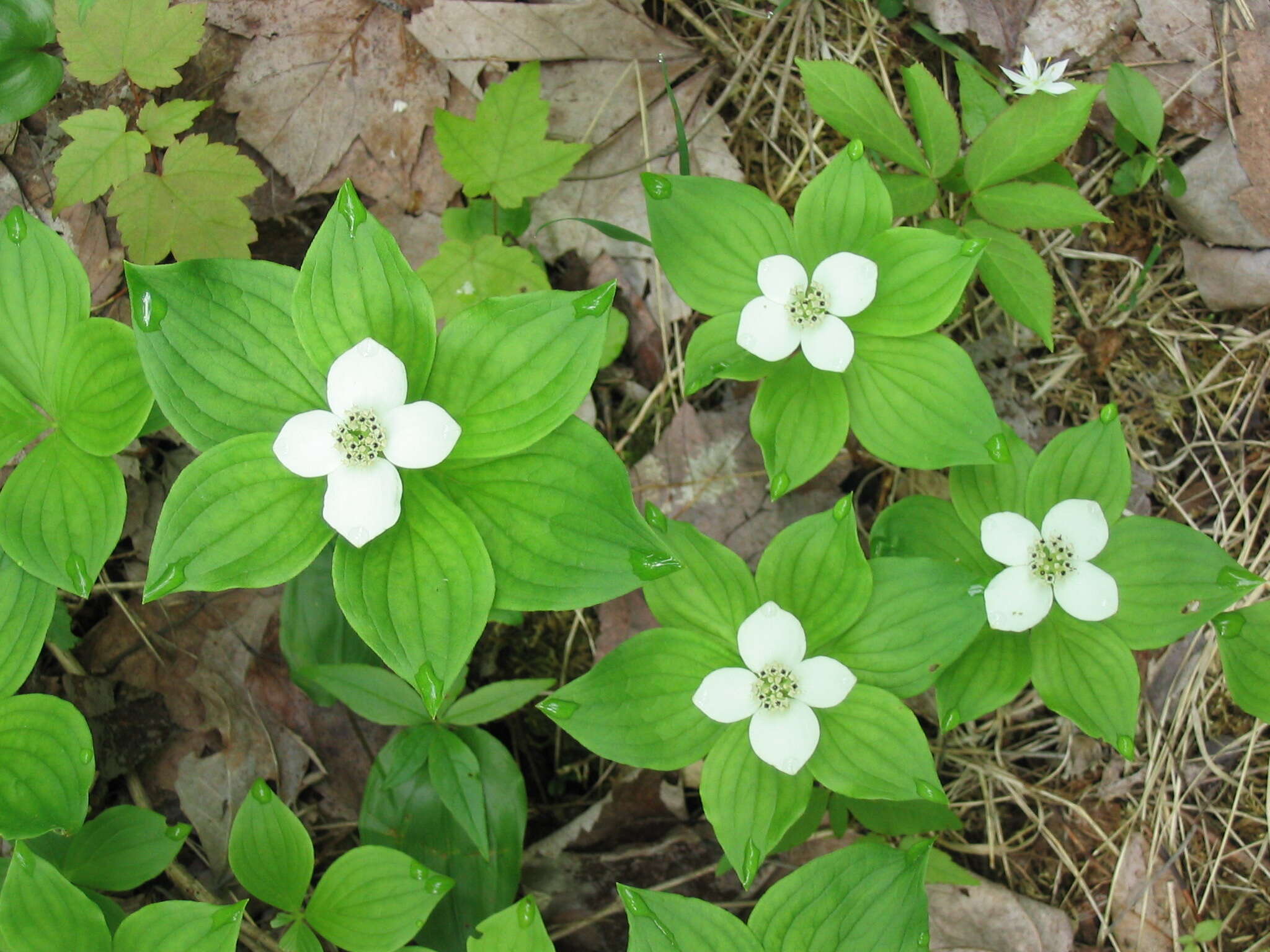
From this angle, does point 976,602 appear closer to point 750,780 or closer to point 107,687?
point 750,780

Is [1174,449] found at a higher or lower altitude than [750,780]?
higher

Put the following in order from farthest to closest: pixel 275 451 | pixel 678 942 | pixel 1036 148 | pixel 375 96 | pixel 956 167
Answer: pixel 375 96 < pixel 956 167 < pixel 1036 148 < pixel 678 942 < pixel 275 451

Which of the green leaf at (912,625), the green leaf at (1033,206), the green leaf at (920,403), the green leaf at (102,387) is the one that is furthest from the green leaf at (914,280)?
the green leaf at (102,387)

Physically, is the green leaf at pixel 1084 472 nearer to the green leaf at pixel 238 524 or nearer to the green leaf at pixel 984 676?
the green leaf at pixel 984 676

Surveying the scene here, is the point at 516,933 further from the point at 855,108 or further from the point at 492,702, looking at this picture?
the point at 855,108

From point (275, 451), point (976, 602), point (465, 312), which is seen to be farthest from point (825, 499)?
point (275, 451)

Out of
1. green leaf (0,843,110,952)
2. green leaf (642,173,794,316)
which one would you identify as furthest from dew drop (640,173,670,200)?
green leaf (0,843,110,952)
